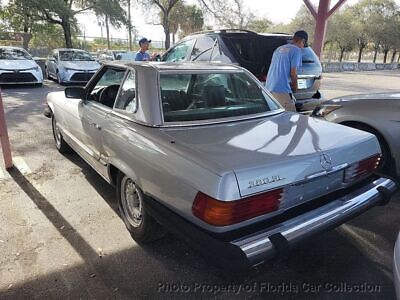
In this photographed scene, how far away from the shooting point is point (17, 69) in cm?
1191

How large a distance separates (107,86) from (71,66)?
1063cm

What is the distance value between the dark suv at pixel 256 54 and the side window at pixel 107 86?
3.10m

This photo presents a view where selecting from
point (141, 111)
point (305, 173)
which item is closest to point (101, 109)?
point (141, 111)

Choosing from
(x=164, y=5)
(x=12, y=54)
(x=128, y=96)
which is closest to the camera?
(x=128, y=96)

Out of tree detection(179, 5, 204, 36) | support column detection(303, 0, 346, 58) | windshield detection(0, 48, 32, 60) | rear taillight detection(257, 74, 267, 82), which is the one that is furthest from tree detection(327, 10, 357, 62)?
rear taillight detection(257, 74, 267, 82)

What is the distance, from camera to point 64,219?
3.37 meters

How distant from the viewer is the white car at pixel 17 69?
38.8 feet

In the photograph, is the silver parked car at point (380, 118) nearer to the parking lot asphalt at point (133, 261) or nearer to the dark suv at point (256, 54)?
the parking lot asphalt at point (133, 261)

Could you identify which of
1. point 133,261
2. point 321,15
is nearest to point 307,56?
point 133,261

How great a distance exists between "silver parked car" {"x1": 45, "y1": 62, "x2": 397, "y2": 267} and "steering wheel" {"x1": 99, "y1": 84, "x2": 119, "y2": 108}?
0.07ft

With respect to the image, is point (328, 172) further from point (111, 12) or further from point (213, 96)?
point (111, 12)

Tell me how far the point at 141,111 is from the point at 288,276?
67.3 inches

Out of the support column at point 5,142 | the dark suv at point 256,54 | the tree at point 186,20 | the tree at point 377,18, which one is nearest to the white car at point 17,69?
the dark suv at point 256,54

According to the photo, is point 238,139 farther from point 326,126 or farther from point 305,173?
point 326,126
